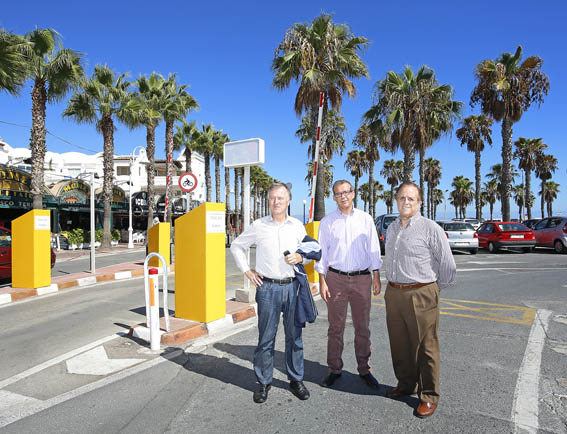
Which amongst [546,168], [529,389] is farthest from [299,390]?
[546,168]

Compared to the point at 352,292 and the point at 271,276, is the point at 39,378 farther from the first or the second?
the point at 352,292

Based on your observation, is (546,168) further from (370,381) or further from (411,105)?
(370,381)

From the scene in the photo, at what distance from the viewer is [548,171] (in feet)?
155

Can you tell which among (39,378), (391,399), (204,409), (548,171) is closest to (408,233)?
(391,399)

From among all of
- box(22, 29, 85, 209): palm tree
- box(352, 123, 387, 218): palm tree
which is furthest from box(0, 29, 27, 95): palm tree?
box(352, 123, 387, 218): palm tree

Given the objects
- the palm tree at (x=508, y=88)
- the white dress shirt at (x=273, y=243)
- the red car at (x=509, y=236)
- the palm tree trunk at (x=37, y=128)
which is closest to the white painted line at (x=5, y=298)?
the white dress shirt at (x=273, y=243)

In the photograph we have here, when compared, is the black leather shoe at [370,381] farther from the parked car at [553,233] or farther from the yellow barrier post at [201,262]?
the parked car at [553,233]

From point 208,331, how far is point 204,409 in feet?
7.39

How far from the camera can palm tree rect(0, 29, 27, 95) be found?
12.4 m

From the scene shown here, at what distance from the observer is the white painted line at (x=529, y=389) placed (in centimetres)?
297

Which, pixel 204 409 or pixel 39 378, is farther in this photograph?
pixel 39 378

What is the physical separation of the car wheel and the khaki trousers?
17363 millimetres

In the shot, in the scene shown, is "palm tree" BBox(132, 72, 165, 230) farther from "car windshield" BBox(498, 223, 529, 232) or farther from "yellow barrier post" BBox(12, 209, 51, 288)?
"car windshield" BBox(498, 223, 529, 232)

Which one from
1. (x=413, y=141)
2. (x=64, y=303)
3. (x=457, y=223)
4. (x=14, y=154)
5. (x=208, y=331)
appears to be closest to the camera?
(x=208, y=331)
